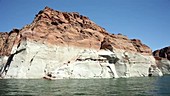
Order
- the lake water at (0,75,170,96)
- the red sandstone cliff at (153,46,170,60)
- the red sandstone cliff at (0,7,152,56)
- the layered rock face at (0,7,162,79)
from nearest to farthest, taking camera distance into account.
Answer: the lake water at (0,75,170,96) < the layered rock face at (0,7,162,79) < the red sandstone cliff at (0,7,152,56) < the red sandstone cliff at (153,46,170,60)

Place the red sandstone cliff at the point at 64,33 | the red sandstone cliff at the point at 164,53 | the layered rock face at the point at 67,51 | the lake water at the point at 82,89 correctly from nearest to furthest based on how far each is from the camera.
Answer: the lake water at the point at 82,89 → the layered rock face at the point at 67,51 → the red sandstone cliff at the point at 64,33 → the red sandstone cliff at the point at 164,53

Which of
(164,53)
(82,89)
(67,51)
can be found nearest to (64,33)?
(67,51)

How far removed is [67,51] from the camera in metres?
52.8

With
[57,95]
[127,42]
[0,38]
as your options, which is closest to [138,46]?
[127,42]

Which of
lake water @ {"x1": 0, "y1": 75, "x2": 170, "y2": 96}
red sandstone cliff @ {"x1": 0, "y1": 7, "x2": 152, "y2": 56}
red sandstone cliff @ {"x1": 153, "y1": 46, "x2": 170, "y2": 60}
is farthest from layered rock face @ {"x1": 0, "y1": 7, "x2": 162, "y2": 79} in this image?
red sandstone cliff @ {"x1": 153, "y1": 46, "x2": 170, "y2": 60}

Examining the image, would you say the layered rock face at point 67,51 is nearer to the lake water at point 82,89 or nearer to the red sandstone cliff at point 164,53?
the lake water at point 82,89

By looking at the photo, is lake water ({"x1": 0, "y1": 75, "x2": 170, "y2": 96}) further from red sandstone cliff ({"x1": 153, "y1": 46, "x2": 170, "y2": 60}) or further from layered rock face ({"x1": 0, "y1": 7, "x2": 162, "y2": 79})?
red sandstone cliff ({"x1": 153, "y1": 46, "x2": 170, "y2": 60})

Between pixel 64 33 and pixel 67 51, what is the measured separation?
202 inches

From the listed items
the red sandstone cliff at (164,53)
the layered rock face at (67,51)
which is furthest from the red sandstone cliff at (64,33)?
the red sandstone cliff at (164,53)

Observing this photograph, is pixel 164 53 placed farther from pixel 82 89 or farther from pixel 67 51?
pixel 82 89

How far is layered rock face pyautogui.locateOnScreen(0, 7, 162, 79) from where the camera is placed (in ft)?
151

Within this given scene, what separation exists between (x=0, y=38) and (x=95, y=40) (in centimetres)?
3055

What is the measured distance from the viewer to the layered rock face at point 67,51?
45969 mm

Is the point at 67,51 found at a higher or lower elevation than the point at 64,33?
lower
